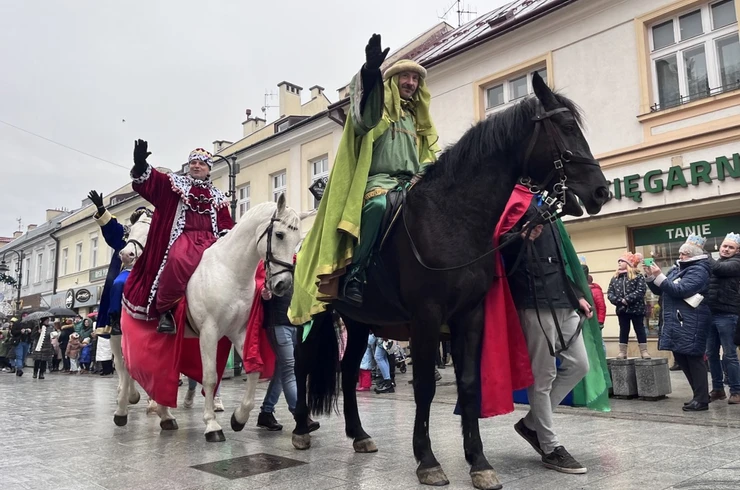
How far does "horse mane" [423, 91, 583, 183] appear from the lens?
12.4 ft

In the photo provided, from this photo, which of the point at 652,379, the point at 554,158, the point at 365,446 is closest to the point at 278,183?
the point at 652,379

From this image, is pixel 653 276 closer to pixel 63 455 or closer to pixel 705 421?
pixel 705 421

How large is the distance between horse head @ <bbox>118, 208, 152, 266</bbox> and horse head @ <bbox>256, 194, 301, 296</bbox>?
1963 mm

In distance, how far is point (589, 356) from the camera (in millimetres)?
4344

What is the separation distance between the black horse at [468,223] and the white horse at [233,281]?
1.55 meters

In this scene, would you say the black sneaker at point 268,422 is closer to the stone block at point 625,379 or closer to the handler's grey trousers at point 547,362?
the handler's grey trousers at point 547,362

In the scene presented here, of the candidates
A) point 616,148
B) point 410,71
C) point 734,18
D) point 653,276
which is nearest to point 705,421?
point 653,276

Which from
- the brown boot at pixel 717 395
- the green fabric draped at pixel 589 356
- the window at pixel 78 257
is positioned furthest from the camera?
the window at pixel 78 257

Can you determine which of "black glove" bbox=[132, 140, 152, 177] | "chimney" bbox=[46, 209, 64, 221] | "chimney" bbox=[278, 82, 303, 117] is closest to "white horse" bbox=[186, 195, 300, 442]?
"black glove" bbox=[132, 140, 152, 177]

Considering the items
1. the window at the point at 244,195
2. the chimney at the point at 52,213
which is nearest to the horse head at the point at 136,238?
the window at the point at 244,195

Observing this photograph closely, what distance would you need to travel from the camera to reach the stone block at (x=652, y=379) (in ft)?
24.8

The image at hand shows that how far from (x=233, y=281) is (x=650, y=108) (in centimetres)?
1013

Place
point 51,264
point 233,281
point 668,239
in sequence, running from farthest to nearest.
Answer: point 51,264
point 668,239
point 233,281

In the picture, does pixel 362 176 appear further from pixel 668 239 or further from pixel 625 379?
pixel 668 239
